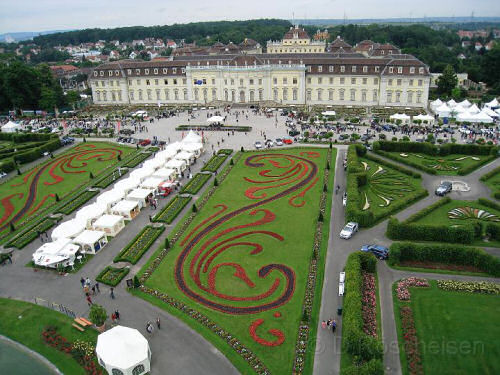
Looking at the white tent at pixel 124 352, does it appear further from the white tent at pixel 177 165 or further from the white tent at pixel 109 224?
the white tent at pixel 177 165

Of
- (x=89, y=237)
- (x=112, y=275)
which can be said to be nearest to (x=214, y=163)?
(x=89, y=237)

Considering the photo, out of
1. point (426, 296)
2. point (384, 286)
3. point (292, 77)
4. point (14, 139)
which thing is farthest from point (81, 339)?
point (292, 77)

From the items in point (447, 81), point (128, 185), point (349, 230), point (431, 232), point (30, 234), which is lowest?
point (30, 234)

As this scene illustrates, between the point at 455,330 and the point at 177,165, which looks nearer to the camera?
the point at 455,330

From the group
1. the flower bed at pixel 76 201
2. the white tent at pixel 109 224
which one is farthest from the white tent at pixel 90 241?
the flower bed at pixel 76 201

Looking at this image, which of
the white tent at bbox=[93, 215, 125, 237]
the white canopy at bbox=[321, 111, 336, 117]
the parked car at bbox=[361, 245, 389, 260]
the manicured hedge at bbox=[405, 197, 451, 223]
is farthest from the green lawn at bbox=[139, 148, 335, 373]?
the white canopy at bbox=[321, 111, 336, 117]

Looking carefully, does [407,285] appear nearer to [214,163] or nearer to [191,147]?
Answer: [214,163]

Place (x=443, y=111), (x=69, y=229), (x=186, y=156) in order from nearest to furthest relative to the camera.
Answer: (x=69, y=229)
(x=186, y=156)
(x=443, y=111)
